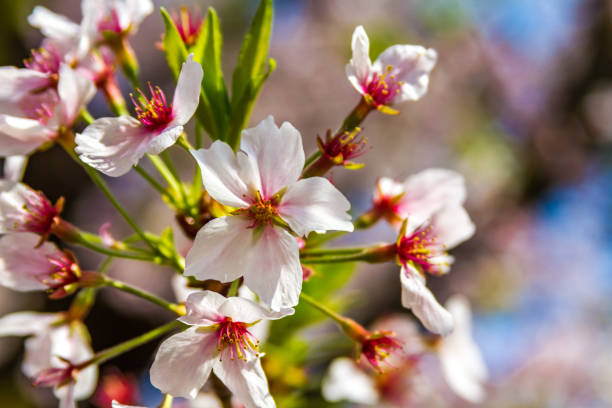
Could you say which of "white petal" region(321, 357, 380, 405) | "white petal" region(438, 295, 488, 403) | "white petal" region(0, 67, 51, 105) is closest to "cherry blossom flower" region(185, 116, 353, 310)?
"white petal" region(0, 67, 51, 105)

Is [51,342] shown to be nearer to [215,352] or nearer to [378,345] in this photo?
[215,352]

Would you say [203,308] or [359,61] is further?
[359,61]

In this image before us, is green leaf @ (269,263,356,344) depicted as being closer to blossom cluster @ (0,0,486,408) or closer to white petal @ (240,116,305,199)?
blossom cluster @ (0,0,486,408)

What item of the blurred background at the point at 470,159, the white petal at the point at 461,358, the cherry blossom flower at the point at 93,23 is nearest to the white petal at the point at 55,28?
the cherry blossom flower at the point at 93,23

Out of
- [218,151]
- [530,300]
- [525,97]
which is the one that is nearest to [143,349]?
[218,151]

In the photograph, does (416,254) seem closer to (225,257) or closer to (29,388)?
(225,257)

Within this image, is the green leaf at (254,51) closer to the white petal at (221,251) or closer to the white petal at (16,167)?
the white petal at (221,251)

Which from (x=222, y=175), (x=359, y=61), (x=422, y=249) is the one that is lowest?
(x=422, y=249)

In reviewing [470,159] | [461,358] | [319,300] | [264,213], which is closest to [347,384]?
[319,300]

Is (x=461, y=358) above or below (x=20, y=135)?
below
